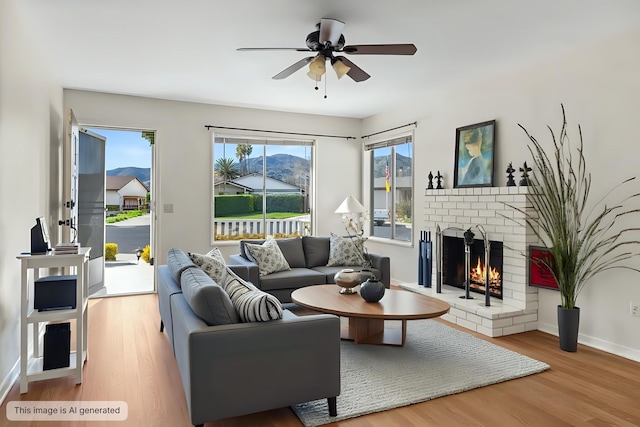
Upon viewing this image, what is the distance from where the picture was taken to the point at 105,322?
13.8 feet

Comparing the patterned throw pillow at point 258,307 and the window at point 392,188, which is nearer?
the patterned throw pillow at point 258,307

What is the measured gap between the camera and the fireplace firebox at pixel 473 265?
4.41 metres

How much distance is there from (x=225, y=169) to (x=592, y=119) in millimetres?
4590

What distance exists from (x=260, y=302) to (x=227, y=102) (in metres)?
4.24

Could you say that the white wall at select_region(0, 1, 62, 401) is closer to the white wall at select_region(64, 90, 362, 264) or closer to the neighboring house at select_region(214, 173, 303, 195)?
the white wall at select_region(64, 90, 362, 264)

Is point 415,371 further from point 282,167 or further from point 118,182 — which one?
point 118,182

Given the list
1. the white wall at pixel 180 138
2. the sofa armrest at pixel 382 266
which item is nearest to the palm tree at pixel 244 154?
the white wall at pixel 180 138

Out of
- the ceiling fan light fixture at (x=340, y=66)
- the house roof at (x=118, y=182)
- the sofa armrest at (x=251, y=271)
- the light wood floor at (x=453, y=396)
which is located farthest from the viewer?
the house roof at (x=118, y=182)

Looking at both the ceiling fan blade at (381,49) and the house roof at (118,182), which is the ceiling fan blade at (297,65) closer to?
the ceiling fan blade at (381,49)

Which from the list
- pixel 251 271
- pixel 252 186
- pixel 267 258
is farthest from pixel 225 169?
pixel 251 271

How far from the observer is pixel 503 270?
4219 millimetres

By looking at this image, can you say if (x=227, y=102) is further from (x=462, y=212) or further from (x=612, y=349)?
(x=612, y=349)

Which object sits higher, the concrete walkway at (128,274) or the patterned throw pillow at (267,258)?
the patterned throw pillow at (267,258)

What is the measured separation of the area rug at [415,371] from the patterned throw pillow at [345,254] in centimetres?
144
